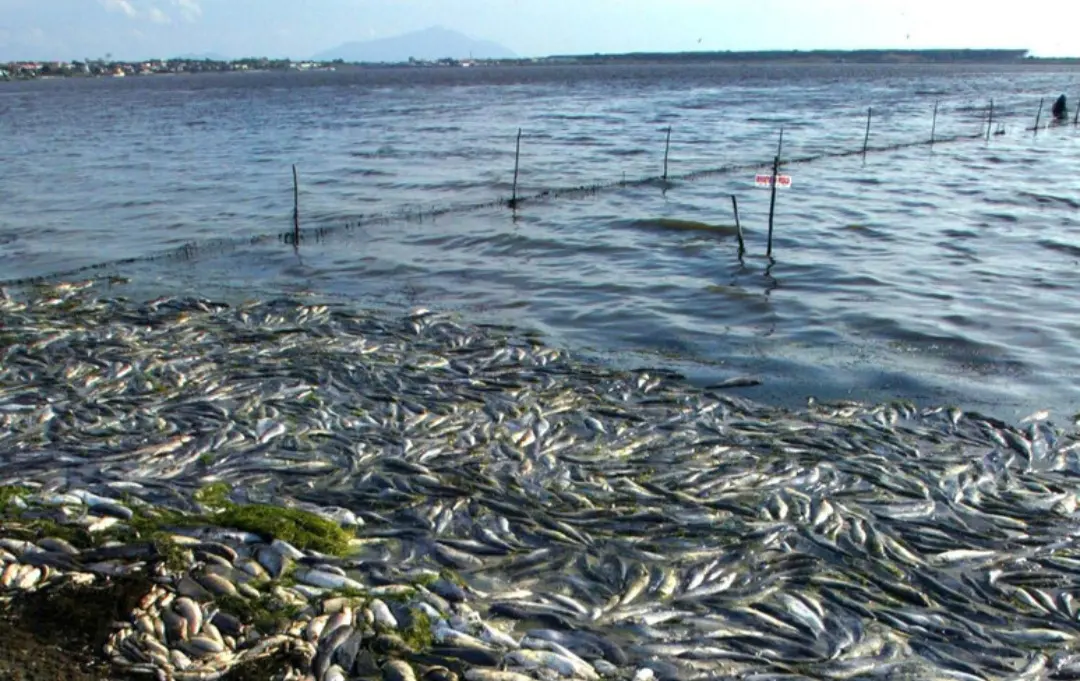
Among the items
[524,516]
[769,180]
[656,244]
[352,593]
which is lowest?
[656,244]

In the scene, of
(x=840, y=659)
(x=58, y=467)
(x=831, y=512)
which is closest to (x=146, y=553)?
(x=58, y=467)

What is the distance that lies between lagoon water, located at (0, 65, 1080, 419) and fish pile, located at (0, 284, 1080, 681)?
2.29 m

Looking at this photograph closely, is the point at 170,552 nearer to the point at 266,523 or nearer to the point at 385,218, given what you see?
the point at 266,523

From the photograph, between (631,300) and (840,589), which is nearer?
(840,589)

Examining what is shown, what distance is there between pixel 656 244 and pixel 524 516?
14795mm

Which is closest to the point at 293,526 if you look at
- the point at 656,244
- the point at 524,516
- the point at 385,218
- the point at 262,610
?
the point at 262,610

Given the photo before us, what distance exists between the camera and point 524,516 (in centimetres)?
877

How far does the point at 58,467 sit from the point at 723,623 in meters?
7.06

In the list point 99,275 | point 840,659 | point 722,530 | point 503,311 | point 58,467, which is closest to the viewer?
point 840,659

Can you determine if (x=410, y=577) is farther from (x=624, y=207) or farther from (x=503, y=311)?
(x=624, y=207)

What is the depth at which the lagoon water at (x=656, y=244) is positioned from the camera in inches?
570

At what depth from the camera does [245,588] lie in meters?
7.05

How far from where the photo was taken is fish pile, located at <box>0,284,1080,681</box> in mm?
6656

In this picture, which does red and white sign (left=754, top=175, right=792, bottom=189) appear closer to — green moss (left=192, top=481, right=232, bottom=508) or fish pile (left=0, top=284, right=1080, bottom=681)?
fish pile (left=0, top=284, right=1080, bottom=681)
